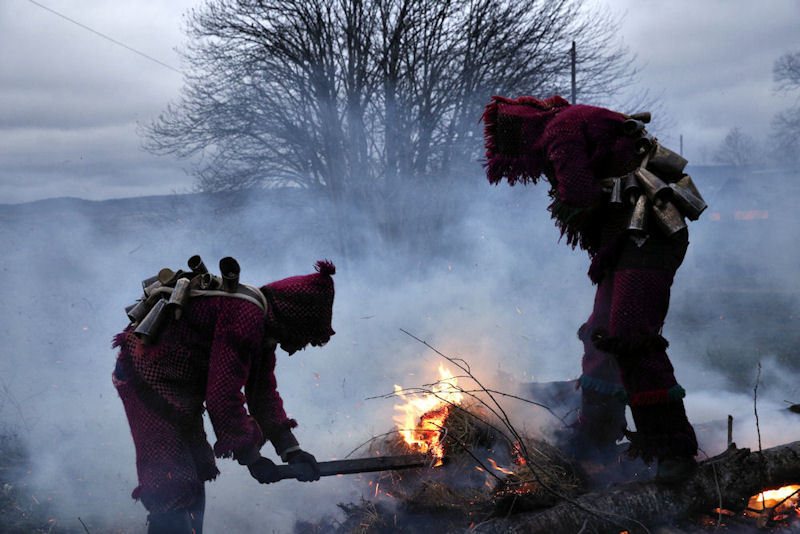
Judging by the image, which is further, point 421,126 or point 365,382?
point 421,126

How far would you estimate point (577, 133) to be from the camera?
9.05 feet

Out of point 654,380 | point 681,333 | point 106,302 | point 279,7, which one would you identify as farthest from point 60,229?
point 681,333

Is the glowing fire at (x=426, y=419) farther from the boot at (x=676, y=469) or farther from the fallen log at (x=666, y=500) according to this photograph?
the boot at (x=676, y=469)

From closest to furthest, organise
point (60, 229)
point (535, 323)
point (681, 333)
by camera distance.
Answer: point (60, 229), point (535, 323), point (681, 333)

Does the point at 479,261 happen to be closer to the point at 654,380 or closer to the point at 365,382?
the point at 365,382

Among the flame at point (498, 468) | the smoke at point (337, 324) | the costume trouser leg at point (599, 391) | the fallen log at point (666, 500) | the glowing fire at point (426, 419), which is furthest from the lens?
the smoke at point (337, 324)

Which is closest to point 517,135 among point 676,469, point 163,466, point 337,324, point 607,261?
point 607,261

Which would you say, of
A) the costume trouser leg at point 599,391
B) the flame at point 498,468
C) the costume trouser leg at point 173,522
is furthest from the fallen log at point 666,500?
the costume trouser leg at point 173,522

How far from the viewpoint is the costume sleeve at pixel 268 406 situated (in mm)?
2688

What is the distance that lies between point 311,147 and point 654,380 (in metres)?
8.51

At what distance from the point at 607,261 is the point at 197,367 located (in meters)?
2.11

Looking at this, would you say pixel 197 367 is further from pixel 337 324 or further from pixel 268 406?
pixel 337 324

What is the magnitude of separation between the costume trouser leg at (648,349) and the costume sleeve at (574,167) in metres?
0.35

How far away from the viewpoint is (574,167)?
2723mm
